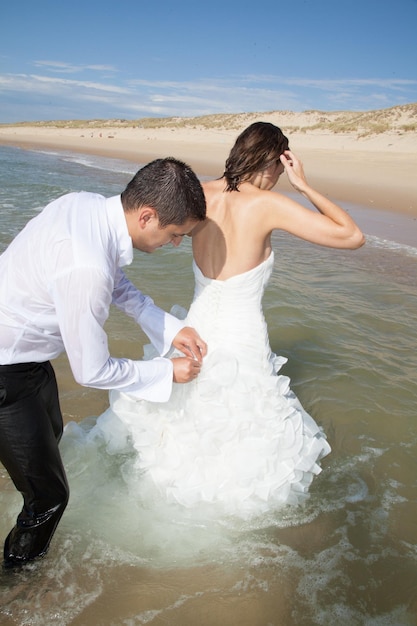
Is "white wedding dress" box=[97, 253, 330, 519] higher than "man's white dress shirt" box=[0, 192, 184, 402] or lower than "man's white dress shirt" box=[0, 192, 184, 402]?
lower

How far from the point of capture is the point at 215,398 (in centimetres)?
302

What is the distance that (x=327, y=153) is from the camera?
24922 mm

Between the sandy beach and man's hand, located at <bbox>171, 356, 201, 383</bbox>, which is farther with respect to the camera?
the sandy beach

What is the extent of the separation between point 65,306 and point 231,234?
4.12 feet

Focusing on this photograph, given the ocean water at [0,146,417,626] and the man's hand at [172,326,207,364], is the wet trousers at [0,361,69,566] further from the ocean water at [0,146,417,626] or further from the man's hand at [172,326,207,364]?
the man's hand at [172,326,207,364]

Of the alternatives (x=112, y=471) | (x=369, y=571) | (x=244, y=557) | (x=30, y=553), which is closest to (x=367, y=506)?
(x=369, y=571)

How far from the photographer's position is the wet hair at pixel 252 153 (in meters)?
3.02

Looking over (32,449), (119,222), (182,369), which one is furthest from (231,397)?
(119,222)

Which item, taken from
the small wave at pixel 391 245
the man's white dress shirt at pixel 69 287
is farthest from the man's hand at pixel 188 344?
the small wave at pixel 391 245

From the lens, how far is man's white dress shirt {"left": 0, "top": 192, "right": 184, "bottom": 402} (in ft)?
6.30

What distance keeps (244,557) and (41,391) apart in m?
1.62

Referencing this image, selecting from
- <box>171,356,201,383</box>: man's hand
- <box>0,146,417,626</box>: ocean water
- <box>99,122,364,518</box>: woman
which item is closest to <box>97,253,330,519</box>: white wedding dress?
<box>99,122,364,518</box>: woman

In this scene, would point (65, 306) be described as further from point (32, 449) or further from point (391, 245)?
point (391, 245)

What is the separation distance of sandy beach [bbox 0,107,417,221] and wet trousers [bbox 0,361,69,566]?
42.4 feet
